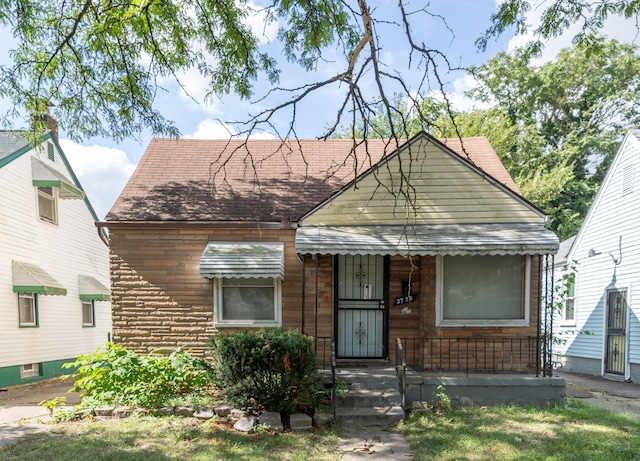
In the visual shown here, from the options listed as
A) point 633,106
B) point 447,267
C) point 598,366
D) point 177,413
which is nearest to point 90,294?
point 177,413

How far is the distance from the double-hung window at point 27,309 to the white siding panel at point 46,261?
0.16 meters

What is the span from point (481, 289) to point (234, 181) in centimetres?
556

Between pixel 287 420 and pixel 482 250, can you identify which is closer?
pixel 287 420

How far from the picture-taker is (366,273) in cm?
793

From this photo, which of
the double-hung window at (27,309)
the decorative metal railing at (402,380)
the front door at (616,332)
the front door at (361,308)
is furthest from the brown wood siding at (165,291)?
the front door at (616,332)

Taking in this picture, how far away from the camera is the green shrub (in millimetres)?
6281

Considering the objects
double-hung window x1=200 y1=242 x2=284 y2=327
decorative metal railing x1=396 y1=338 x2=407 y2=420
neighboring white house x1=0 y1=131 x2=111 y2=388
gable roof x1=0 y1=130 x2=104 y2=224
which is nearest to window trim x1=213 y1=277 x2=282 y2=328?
double-hung window x1=200 y1=242 x2=284 y2=327

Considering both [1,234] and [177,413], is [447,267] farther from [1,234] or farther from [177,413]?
[1,234]

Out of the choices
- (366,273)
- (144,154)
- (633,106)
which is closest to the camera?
(366,273)

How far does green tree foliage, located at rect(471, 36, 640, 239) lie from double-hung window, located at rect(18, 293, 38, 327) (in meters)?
19.6

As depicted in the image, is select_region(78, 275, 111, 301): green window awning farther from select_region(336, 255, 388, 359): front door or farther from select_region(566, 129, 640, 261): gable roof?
select_region(566, 129, 640, 261): gable roof

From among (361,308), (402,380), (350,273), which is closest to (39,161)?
(350,273)

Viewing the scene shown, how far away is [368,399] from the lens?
19.8 feet

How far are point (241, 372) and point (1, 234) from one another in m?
8.27
